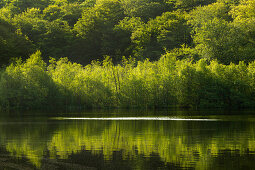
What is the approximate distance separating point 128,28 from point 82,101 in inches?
1722

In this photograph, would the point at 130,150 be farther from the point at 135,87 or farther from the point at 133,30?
the point at 133,30

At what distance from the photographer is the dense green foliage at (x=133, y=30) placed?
3770 inches

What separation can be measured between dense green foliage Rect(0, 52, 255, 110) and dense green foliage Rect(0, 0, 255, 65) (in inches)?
647

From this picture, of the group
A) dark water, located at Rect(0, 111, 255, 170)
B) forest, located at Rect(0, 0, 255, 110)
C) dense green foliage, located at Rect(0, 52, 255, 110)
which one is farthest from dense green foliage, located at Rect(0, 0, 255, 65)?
dark water, located at Rect(0, 111, 255, 170)

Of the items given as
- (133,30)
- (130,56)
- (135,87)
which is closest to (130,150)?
(135,87)

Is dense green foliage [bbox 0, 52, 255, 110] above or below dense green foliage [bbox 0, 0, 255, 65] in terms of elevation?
below

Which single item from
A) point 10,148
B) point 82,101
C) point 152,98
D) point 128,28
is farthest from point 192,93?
point 10,148

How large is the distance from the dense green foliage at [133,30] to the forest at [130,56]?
275 mm

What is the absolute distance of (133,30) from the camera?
116 meters

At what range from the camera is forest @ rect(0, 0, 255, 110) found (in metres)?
77.1

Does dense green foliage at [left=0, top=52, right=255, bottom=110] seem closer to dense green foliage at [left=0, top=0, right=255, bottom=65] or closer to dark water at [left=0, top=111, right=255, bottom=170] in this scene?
dense green foliage at [left=0, top=0, right=255, bottom=65]

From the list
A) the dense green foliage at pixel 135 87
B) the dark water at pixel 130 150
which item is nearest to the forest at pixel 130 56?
the dense green foliage at pixel 135 87

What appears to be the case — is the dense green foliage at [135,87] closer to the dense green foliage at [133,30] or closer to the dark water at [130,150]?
the dense green foliage at [133,30]

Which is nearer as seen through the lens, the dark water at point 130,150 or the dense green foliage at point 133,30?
the dark water at point 130,150
